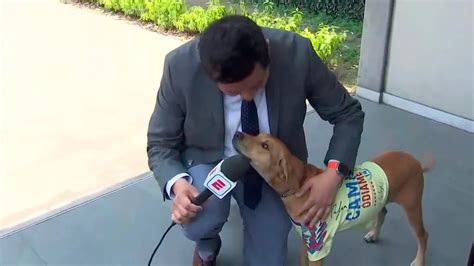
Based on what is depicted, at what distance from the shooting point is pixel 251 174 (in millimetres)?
2125

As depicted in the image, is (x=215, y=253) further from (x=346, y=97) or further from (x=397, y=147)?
(x=397, y=147)

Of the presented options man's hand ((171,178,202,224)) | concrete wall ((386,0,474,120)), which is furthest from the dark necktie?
concrete wall ((386,0,474,120))

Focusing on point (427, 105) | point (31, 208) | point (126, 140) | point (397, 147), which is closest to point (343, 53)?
point (427, 105)

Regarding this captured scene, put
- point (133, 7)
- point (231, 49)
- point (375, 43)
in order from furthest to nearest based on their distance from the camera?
1. point (133, 7)
2. point (375, 43)
3. point (231, 49)

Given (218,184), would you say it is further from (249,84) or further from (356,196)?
(356,196)

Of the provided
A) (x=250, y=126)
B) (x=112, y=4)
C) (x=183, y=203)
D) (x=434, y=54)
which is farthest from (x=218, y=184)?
(x=112, y=4)

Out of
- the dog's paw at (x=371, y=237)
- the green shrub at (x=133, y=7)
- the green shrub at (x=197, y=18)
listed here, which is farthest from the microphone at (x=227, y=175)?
the green shrub at (x=133, y=7)

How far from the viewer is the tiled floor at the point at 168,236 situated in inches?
102

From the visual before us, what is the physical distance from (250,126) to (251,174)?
0.19m

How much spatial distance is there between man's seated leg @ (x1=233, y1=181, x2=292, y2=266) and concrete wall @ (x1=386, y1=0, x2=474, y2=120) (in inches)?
80.5

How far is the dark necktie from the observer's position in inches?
79.7

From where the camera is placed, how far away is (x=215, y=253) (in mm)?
2422

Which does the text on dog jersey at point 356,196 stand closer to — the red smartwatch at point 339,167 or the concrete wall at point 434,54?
the red smartwatch at point 339,167

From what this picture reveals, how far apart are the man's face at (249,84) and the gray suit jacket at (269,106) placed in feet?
0.50
